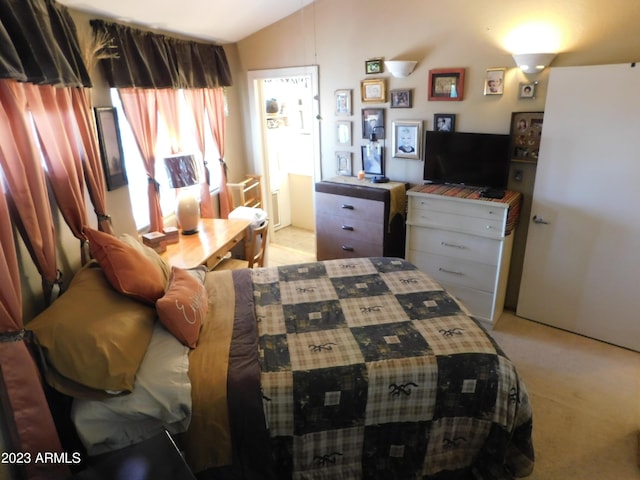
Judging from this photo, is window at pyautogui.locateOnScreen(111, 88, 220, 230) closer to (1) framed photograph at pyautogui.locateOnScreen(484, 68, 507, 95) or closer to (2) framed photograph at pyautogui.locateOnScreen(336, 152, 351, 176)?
(2) framed photograph at pyautogui.locateOnScreen(336, 152, 351, 176)

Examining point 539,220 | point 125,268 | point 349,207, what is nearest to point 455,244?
point 539,220

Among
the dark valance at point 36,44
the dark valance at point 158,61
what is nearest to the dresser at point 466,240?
the dark valance at point 158,61

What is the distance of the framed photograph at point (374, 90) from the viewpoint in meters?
3.63

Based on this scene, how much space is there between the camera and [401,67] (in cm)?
339

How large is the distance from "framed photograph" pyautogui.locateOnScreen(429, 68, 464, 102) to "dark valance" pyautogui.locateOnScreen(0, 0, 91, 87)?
8.32ft

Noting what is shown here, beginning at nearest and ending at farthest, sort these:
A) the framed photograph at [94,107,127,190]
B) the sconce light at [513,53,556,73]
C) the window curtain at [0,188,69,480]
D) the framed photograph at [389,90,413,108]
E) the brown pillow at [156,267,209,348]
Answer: the window curtain at [0,188,69,480] → the brown pillow at [156,267,209,348] → the framed photograph at [94,107,127,190] → the sconce light at [513,53,556,73] → the framed photograph at [389,90,413,108]

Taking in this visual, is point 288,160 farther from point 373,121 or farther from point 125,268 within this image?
point 125,268

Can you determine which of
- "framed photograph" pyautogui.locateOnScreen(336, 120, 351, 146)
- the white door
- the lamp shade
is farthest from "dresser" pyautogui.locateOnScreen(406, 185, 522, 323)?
the lamp shade

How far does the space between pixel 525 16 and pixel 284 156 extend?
3304 millimetres

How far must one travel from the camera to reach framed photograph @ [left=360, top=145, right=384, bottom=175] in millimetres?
3844

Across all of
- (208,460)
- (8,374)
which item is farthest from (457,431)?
(8,374)

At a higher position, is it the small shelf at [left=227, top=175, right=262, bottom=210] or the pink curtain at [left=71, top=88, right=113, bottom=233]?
the pink curtain at [left=71, top=88, right=113, bottom=233]

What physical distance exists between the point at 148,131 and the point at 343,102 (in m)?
1.77

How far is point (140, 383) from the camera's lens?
1.55 meters
